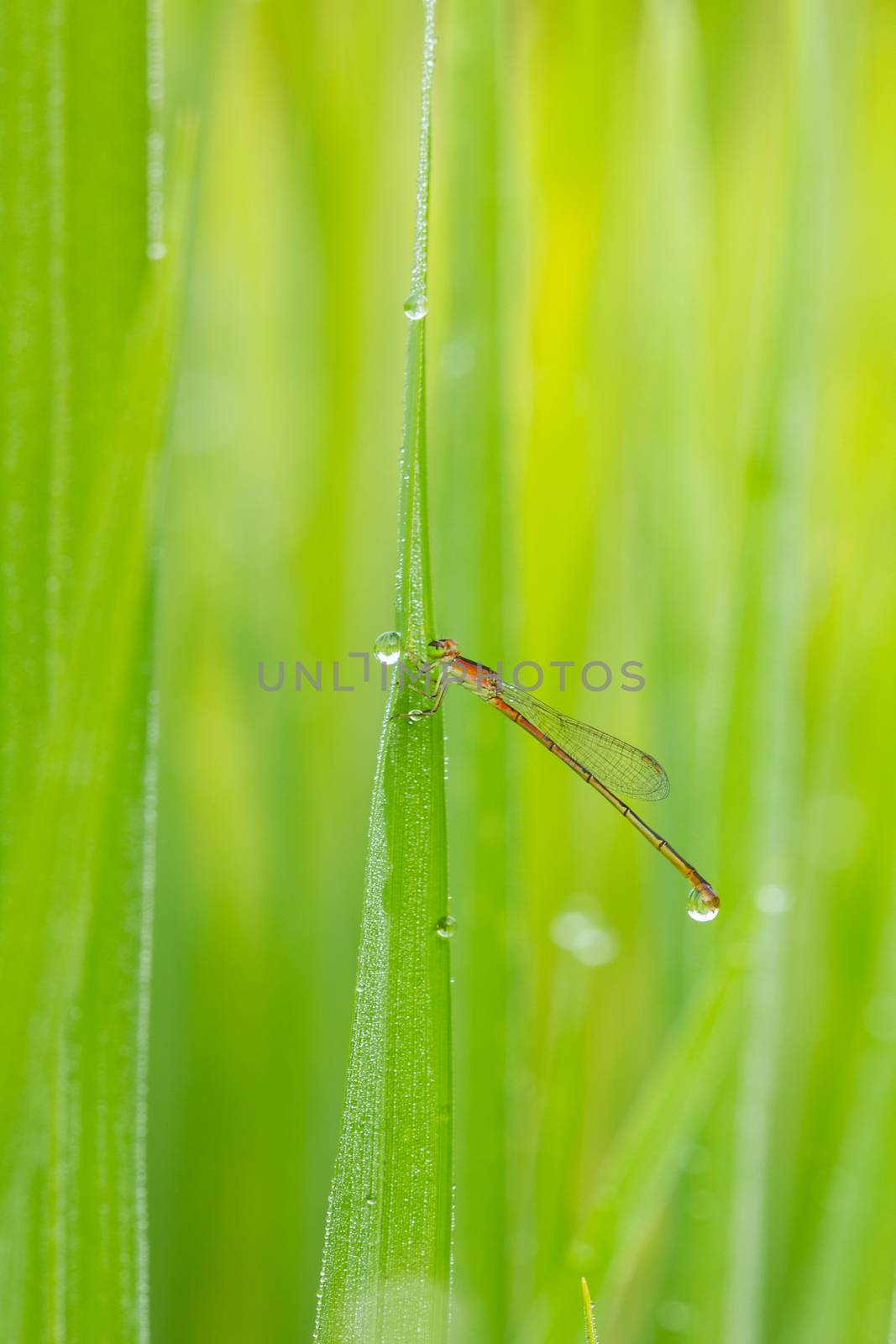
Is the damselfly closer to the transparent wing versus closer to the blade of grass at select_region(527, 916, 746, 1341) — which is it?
the transparent wing

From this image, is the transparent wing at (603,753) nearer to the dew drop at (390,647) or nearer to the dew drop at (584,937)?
the dew drop at (584,937)

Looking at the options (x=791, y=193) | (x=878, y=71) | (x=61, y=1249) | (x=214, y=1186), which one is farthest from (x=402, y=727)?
(x=878, y=71)

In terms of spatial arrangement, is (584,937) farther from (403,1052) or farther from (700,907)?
(403,1052)

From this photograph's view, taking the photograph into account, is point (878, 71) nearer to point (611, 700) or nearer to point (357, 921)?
point (611, 700)

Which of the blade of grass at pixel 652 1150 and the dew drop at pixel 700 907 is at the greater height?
the dew drop at pixel 700 907

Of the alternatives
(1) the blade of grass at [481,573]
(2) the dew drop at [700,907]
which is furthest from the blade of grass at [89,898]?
(2) the dew drop at [700,907]

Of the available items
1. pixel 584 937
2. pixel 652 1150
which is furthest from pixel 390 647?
pixel 584 937

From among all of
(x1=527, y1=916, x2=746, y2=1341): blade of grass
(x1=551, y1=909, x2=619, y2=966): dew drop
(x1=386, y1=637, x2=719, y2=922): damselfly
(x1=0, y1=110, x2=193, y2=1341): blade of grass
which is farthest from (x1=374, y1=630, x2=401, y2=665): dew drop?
(x1=551, y1=909, x2=619, y2=966): dew drop
